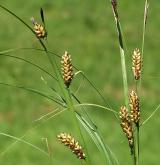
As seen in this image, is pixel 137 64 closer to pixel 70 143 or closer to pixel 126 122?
pixel 126 122

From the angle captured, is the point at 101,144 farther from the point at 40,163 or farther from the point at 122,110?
the point at 40,163

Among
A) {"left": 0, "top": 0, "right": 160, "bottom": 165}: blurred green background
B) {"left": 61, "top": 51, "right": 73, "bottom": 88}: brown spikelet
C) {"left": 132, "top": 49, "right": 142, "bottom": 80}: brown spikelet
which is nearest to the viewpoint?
{"left": 61, "top": 51, "right": 73, "bottom": 88}: brown spikelet

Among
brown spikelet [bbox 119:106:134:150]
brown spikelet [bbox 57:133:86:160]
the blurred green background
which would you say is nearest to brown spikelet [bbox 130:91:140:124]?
brown spikelet [bbox 119:106:134:150]

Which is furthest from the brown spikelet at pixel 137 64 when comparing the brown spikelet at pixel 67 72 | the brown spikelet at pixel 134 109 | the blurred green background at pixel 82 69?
the blurred green background at pixel 82 69

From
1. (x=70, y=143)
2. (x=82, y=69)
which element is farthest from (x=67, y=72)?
(x=82, y=69)

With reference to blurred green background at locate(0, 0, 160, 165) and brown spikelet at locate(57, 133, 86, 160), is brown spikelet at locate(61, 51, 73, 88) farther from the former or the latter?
blurred green background at locate(0, 0, 160, 165)

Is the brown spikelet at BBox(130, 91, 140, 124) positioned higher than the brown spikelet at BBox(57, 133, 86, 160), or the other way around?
the brown spikelet at BBox(130, 91, 140, 124)

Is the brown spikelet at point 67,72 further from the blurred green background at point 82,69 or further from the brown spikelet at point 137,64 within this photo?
the blurred green background at point 82,69

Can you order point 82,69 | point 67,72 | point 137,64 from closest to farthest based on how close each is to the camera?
point 67,72 → point 137,64 → point 82,69

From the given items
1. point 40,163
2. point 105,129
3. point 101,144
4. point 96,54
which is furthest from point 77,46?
point 101,144
